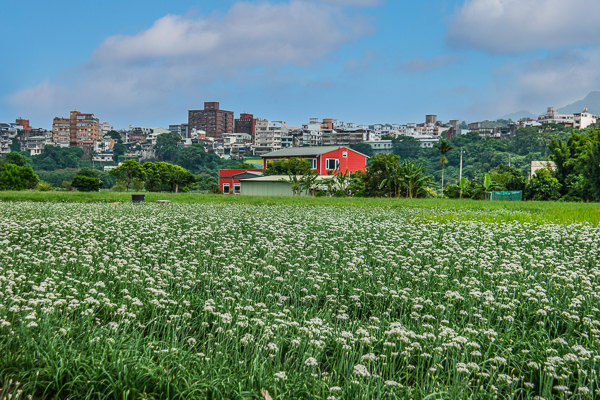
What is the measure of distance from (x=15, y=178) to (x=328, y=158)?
108ft

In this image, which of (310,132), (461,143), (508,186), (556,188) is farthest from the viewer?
(310,132)

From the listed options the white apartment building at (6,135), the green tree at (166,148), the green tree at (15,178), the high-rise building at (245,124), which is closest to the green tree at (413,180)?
the green tree at (15,178)

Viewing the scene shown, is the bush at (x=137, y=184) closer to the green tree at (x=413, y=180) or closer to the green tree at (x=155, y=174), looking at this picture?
the green tree at (x=155, y=174)

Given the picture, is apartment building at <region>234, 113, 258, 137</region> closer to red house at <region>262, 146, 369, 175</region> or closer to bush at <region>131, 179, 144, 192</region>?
red house at <region>262, 146, 369, 175</region>

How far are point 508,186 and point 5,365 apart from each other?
40.9 metres

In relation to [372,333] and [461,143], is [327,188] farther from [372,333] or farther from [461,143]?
[461,143]

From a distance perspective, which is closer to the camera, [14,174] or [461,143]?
[14,174]

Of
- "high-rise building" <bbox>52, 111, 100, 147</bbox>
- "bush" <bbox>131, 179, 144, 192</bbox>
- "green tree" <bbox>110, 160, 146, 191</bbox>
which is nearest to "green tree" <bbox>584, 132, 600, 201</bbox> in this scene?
"bush" <bbox>131, 179, 144, 192</bbox>

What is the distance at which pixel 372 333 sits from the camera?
12.8ft

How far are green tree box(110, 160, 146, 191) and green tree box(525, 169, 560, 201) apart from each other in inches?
1682

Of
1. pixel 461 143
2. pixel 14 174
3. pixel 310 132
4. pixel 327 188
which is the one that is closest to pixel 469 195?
pixel 327 188

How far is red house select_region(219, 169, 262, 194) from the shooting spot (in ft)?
180

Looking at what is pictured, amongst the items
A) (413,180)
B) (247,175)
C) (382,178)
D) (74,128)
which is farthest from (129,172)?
(74,128)

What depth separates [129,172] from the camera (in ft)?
188
